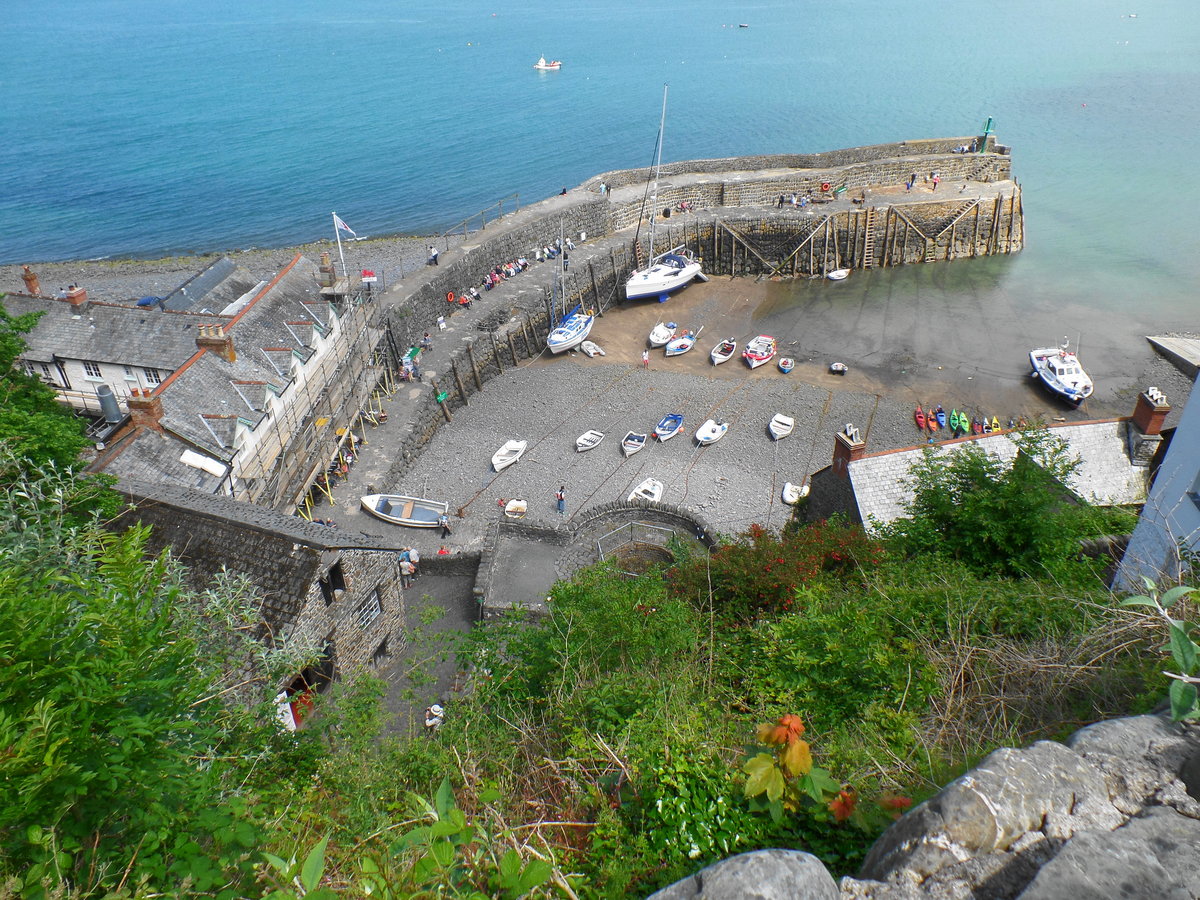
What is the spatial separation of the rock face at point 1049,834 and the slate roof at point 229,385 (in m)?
22.1

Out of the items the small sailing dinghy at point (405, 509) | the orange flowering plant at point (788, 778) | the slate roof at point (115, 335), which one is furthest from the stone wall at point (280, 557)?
the orange flowering plant at point (788, 778)

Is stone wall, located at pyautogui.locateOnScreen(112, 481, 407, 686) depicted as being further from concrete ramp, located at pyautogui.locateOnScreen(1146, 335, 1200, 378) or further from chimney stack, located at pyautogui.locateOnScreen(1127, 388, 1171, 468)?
concrete ramp, located at pyautogui.locateOnScreen(1146, 335, 1200, 378)

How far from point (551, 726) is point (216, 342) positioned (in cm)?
2302

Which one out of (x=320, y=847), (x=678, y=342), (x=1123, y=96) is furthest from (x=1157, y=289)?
(x=1123, y=96)

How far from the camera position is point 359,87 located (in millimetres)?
114125

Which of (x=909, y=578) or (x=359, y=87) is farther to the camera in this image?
(x=359, y=87)

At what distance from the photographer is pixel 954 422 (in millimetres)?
33875

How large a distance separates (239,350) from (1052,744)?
28.5m

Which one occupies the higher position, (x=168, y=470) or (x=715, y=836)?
(x=715, y=836)

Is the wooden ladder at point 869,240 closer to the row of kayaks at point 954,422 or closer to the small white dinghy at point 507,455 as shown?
the row of kayaks at point 954,422

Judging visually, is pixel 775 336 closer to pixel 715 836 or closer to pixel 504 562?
pixel 504 562

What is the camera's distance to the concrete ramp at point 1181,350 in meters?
39.7

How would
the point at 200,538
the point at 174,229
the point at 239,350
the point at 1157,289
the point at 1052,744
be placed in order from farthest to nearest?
the point at 174,229 → the point at 1157,289 → the point at 239,350 → the point at 200,538 → the point at 1052,744

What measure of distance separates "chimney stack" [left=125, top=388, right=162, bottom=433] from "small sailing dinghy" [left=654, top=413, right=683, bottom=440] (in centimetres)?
1922
